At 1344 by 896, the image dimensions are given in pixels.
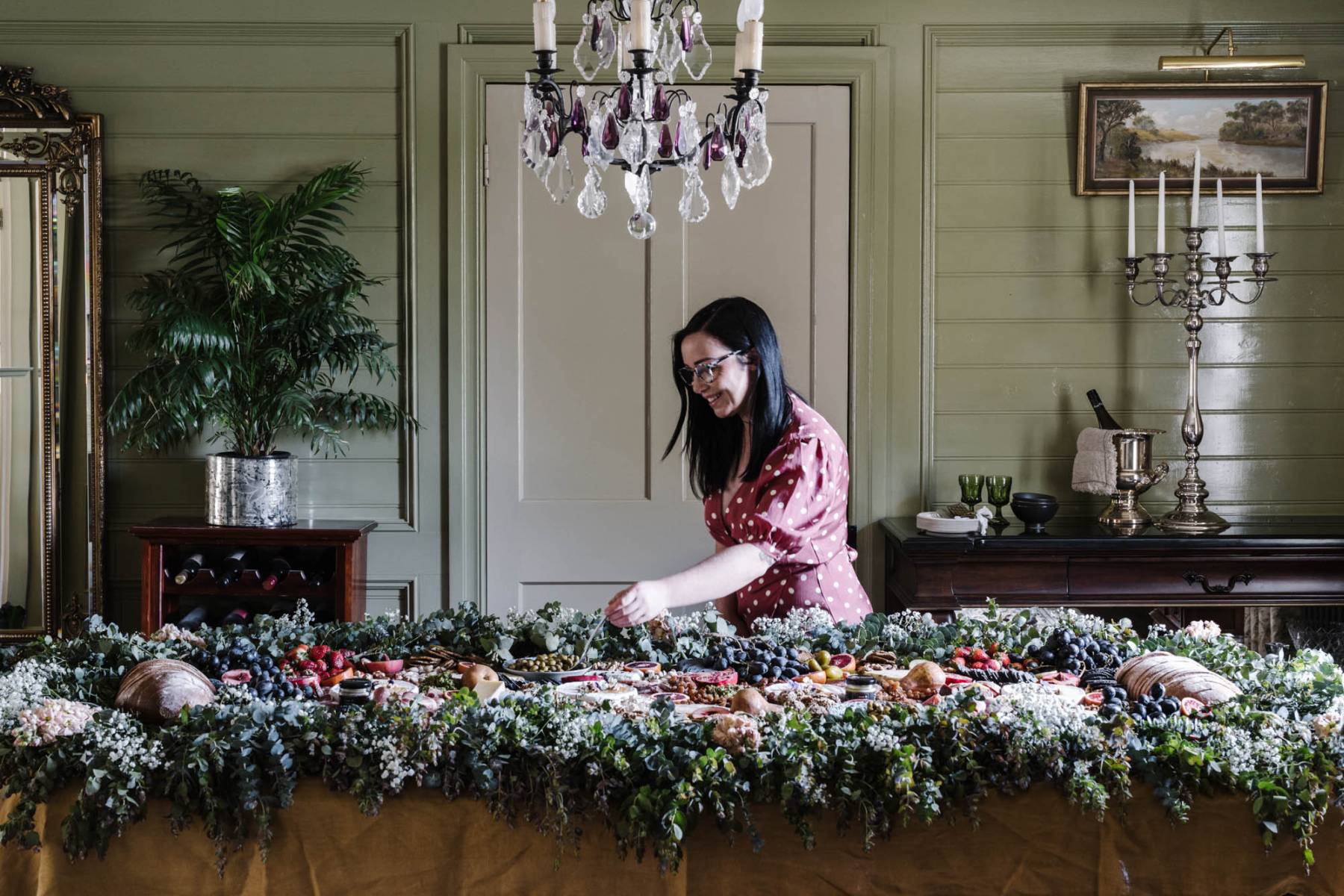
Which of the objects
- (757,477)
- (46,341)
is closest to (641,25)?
(757,477)

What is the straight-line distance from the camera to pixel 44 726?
1640mm

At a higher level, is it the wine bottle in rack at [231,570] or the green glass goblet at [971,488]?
the green glass goblet at [971,488]

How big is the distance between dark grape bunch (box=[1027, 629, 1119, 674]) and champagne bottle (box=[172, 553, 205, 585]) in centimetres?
252

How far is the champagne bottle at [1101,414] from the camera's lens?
3.77 m

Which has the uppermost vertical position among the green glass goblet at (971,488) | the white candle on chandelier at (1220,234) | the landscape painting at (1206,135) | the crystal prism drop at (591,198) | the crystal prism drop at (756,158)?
the landscape painting at (1206,135)

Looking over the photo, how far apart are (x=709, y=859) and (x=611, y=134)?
1195mm

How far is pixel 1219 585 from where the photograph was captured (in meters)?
3.43

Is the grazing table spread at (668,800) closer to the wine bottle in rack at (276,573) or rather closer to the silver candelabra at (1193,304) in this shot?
the wine bottle in rack at (276,573)

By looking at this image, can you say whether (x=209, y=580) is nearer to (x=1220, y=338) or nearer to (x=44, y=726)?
(x=44, y=726)

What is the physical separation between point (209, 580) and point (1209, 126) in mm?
3491

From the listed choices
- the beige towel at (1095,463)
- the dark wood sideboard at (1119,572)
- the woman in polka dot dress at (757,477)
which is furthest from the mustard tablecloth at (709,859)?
the beige towel at (1095,463)

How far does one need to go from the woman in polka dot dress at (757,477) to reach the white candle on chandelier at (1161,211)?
1769 mm

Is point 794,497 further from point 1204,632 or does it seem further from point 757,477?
point 1204,632

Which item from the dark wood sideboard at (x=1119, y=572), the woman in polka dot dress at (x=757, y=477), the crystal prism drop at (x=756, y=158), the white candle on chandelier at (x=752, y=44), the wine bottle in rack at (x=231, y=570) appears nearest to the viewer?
the white candle on chandelier at (x=752, y=44)
